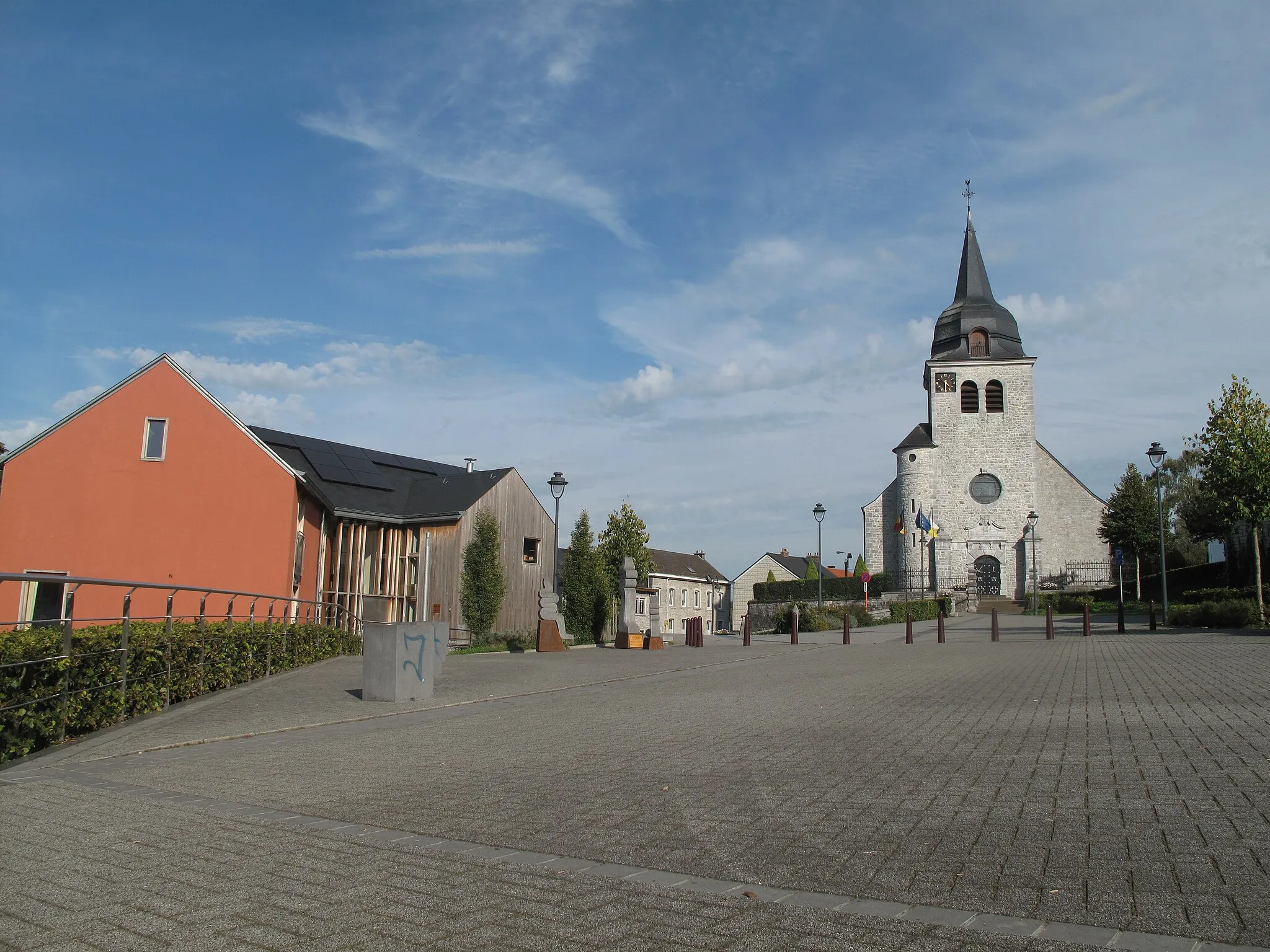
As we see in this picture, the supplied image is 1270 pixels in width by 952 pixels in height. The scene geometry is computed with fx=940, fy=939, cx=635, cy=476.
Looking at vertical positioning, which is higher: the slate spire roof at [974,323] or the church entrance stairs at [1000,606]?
Answer: the slate spire roof at [974,323]

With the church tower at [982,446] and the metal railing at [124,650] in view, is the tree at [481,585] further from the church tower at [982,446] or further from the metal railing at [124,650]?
the church tower at [982,446]

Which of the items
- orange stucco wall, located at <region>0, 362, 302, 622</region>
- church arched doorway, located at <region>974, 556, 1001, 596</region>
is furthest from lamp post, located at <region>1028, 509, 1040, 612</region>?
orange stucco wall, located at <region>0, 362, 302, 622</region>

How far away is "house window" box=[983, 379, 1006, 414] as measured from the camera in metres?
58.9

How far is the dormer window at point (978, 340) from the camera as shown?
60.1 meters

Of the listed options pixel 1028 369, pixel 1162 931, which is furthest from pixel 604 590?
pixel 1028 369

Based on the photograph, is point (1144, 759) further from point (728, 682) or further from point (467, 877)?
point (728, 682)

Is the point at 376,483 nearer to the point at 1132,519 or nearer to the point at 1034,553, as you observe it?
the point at 1034,553

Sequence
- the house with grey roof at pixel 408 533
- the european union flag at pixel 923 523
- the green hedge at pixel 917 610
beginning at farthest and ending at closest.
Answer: the european union flag at pixel 923 523 → the green hedge at pixel 917 610 → the house with grey roof at pixel 408 533

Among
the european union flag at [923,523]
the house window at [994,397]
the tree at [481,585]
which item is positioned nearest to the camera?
the tree at [481,585]

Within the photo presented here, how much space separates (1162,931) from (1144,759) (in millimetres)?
3670

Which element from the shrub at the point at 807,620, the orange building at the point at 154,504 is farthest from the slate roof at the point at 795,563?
the orange building at the point at 154,504

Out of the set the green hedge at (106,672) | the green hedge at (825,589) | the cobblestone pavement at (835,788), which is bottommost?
the cobblestone pavement at (835,788)

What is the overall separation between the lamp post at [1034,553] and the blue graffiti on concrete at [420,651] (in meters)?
39.8

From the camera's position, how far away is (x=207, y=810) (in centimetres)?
569
